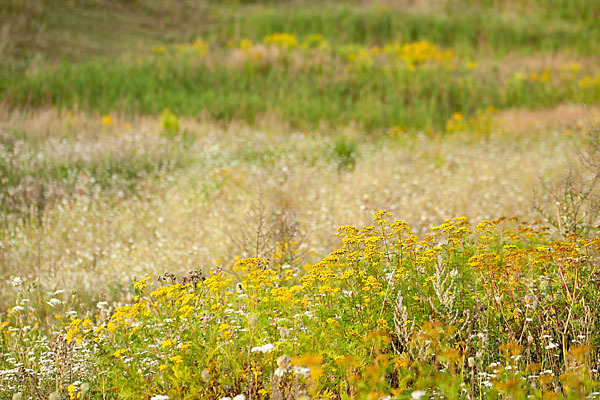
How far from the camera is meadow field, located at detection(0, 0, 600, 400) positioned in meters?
2.88

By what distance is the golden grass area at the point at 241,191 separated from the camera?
544 centimetres

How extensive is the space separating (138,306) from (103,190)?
234 inches

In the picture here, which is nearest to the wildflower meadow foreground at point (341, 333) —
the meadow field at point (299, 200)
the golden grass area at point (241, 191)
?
the meadow field at point (299, 200)

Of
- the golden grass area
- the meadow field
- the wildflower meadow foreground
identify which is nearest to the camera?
the wildflower meadow foreground

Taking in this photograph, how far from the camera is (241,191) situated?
24.4 ft

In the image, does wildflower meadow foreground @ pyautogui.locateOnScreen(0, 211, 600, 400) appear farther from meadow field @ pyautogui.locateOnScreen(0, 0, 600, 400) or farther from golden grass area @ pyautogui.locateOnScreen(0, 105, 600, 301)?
golden grass area @ pyautogui.locateOnScreen(0, 105, 600, 301)

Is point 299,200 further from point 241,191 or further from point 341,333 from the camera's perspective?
point 341,333

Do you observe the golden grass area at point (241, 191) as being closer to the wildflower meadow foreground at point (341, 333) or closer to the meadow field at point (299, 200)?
the meadow field at point (299, 200)

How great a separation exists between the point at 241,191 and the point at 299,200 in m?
0.93

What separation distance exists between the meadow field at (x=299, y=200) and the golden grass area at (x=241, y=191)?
53mm

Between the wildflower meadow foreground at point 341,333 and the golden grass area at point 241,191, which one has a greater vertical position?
the wildflower meadow foreground at point 341,333

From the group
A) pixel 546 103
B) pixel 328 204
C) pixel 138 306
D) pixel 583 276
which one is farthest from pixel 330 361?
pixel 546 103

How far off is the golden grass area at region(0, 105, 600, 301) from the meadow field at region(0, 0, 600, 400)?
0.05 meters

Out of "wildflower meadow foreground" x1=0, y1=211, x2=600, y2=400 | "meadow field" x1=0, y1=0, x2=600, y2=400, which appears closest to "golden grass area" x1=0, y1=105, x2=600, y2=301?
"meadow field" x1=0, y1=0, x2=600, y2=400
